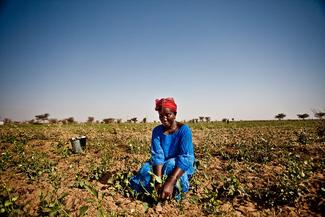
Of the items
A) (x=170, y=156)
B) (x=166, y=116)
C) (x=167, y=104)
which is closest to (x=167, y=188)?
(x=170, y=156)

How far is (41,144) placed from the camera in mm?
7000

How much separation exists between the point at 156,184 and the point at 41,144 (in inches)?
217

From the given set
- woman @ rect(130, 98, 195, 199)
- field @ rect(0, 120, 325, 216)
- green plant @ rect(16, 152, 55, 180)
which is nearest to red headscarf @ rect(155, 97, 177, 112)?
woman @ rect(130, 98, 195, 199)

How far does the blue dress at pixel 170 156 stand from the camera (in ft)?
9.61

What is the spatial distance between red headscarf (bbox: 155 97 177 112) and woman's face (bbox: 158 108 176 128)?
43 millimetres

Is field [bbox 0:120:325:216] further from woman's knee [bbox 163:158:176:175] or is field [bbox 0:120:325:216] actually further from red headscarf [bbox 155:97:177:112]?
red headscarf [bbox 155:97:177:112]

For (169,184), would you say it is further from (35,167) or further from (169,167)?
(35,167)

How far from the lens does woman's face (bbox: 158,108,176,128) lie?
2984 mm

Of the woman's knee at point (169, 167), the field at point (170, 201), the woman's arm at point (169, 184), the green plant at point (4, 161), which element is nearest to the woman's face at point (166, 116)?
the woman's knee at point (169, 167)

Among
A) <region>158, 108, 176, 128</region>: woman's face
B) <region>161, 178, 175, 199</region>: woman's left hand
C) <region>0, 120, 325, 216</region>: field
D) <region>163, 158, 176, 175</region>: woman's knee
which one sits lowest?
<region>0, 120, 325, 216</region>: field

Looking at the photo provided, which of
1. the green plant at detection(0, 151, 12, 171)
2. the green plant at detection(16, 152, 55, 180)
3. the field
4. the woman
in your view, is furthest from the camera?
the green plant at detection(0, 151, 12, 171)

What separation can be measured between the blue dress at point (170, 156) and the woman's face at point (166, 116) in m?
0.18

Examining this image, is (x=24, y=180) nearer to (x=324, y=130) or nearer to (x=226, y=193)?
(x=226, y=193)

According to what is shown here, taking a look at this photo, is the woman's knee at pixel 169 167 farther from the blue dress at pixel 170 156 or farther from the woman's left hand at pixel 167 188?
the woman's left hand at pixel 167 188
